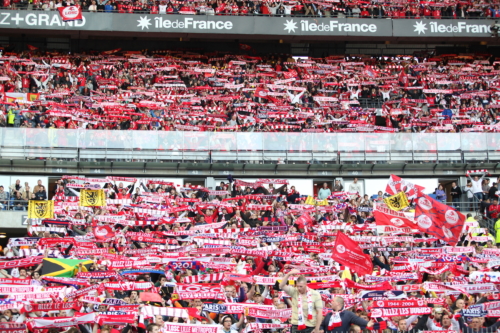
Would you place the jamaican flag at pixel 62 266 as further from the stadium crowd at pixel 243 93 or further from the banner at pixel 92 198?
the stadium crowd at pixel 243 93

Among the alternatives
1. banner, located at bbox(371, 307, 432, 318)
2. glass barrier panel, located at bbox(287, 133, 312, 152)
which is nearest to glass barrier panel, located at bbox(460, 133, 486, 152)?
glass barrier panel, located at bbox(287, 133, 312, 152)

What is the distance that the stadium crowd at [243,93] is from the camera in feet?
112

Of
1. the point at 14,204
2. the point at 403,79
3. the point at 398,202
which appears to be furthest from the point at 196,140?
the point at 403,79

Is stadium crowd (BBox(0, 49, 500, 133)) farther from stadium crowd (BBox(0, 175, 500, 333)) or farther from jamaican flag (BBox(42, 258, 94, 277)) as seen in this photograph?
jamaican flag (BBox(42, 258, 94, 277))

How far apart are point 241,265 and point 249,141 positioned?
15364 millimetres

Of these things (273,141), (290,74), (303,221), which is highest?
(290,74)

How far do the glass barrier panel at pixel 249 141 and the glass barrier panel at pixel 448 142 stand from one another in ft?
23.7

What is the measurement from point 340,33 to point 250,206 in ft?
62.7

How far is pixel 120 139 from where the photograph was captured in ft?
107

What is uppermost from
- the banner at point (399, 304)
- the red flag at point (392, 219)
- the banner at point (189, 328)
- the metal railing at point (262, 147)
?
the metal railing at point (262, 147)

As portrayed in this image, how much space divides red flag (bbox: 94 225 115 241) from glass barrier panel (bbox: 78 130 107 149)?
442 inches

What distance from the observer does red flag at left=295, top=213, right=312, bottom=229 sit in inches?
961

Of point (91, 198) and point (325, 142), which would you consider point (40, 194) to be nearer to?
point (91, 198)

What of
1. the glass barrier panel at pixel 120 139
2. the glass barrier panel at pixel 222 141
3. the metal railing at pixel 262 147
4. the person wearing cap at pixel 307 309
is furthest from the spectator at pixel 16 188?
the person wearing cap at pixel 307 309
